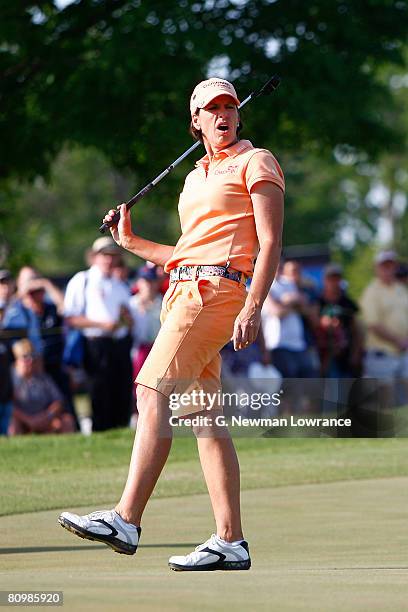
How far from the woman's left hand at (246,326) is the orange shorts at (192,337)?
0.20 metres

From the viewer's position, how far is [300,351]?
17.0 m

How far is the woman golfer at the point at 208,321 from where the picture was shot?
243 inches

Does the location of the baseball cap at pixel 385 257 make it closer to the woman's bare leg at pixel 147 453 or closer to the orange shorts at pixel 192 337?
the orange shorts at pixel 192 337

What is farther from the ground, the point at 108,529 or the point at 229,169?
the point at 229,169

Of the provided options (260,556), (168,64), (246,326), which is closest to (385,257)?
(168,64)

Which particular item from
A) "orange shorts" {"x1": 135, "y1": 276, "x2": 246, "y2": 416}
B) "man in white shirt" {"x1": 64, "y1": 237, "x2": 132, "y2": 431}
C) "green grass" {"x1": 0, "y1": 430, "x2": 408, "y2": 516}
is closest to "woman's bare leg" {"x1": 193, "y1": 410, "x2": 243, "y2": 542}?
"orange shorts" {"x1": 135, "y1": 276, "x2": 246, "y2": 416}

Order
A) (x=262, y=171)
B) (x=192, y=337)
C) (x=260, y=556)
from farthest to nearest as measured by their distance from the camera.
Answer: (x=260, y=556) < (x=192, y=337) < (x=262, y=171)

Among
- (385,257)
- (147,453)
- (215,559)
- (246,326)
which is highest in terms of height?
(246,326)

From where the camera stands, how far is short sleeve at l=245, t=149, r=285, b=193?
611 centimetres

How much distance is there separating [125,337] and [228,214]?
30.1ft

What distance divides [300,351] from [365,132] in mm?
3804

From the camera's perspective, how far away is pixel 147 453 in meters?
6.24

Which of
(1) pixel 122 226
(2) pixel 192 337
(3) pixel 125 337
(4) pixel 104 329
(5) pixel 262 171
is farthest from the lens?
(3) pixel 125 337

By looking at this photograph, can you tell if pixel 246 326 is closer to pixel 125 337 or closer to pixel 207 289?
pixel 207 289
